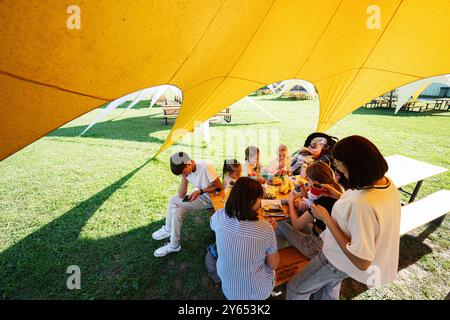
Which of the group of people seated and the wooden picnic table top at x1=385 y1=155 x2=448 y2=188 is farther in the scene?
the wooden picnic table top at x1=385 y1=155 x2=448 y2=188

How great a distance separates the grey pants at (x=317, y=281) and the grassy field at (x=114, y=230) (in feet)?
2.68

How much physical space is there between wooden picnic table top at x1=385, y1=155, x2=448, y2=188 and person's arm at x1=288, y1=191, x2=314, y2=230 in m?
2.49

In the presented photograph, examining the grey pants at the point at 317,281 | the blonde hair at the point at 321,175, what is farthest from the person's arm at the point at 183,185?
the grey pants at the point at 317,281

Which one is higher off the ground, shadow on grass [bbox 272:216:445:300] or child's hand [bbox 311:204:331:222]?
child's hand [bbox 311:204:331:222]

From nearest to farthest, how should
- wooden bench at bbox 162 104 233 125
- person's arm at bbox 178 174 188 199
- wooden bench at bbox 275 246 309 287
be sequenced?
wooden bench at bbox 275 246 309 287
person's arm at bbox 178 174 188 199
wooden bench at bbox 162 104 233 125

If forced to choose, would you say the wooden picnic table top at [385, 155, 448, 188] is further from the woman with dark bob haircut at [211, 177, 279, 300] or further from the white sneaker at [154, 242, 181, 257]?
the white sneaker at [154, 242, 181, 257]

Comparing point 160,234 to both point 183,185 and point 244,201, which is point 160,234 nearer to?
point 183,185

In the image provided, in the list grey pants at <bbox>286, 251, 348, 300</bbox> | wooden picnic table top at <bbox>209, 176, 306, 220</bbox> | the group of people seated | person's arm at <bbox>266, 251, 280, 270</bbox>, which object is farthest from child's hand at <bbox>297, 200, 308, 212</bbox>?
person's arm at <bbox>266, 251, 280, 270</bbox>

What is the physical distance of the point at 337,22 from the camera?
250 cm

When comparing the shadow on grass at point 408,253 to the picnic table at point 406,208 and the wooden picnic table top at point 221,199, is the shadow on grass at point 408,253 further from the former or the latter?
the wooden picnic table top at point 221,199

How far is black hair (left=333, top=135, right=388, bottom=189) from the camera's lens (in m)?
1.47

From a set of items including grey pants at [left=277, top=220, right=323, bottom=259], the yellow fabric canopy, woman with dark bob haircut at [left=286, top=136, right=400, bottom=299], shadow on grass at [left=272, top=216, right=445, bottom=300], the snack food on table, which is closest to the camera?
the yellow fabric canopy
